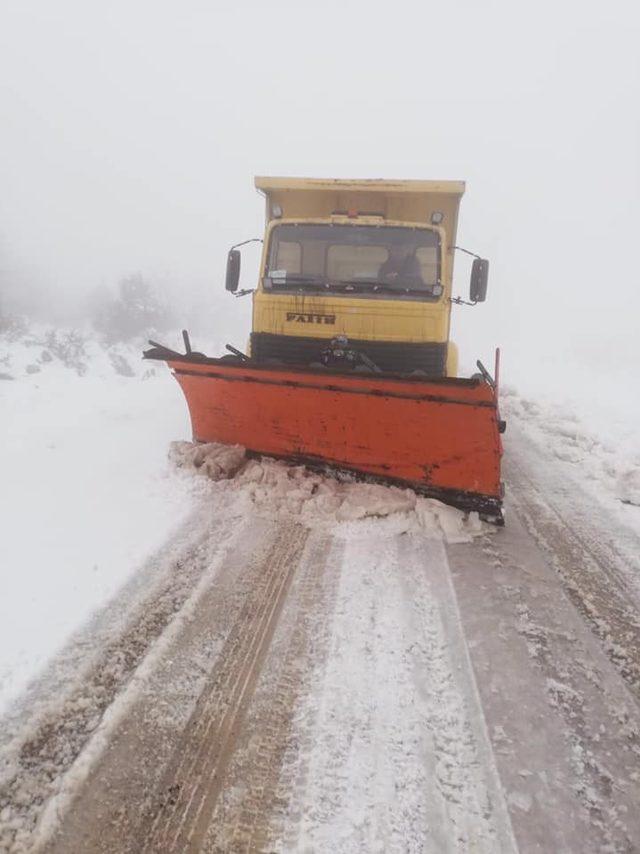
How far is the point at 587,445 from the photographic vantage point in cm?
617

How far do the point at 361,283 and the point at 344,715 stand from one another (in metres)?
3.95

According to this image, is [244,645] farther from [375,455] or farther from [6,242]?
[6,242]

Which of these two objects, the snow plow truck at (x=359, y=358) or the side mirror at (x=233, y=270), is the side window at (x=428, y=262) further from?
the side mirror at (x=233, y=270)

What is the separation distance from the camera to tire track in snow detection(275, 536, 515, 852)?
159cm

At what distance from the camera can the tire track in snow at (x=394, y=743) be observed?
1.59 meters

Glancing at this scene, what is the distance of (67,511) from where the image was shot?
3.74 meters

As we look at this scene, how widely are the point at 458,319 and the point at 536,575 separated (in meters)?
38.7

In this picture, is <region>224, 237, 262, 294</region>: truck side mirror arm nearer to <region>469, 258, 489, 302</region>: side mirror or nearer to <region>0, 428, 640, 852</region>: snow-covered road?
<region>469, 258, 489, 302</region>: side mirror

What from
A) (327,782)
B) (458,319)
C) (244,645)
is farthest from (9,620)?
(458,319)

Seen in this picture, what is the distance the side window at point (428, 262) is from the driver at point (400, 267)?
0.13 ft

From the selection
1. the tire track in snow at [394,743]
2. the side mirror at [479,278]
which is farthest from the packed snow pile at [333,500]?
the side mirror at [479,278]

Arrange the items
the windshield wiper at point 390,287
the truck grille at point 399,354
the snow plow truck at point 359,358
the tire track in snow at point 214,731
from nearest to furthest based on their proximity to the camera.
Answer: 1. the tire track in snow at point 214,731
2. the snow plow truck at point 359,358
3. the truck grille at point 399,354
4. the windshield wiper at point 390,287

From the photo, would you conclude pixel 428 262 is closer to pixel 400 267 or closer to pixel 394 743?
pixel 400 267

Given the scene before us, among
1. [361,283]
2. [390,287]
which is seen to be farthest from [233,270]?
[390,287]
